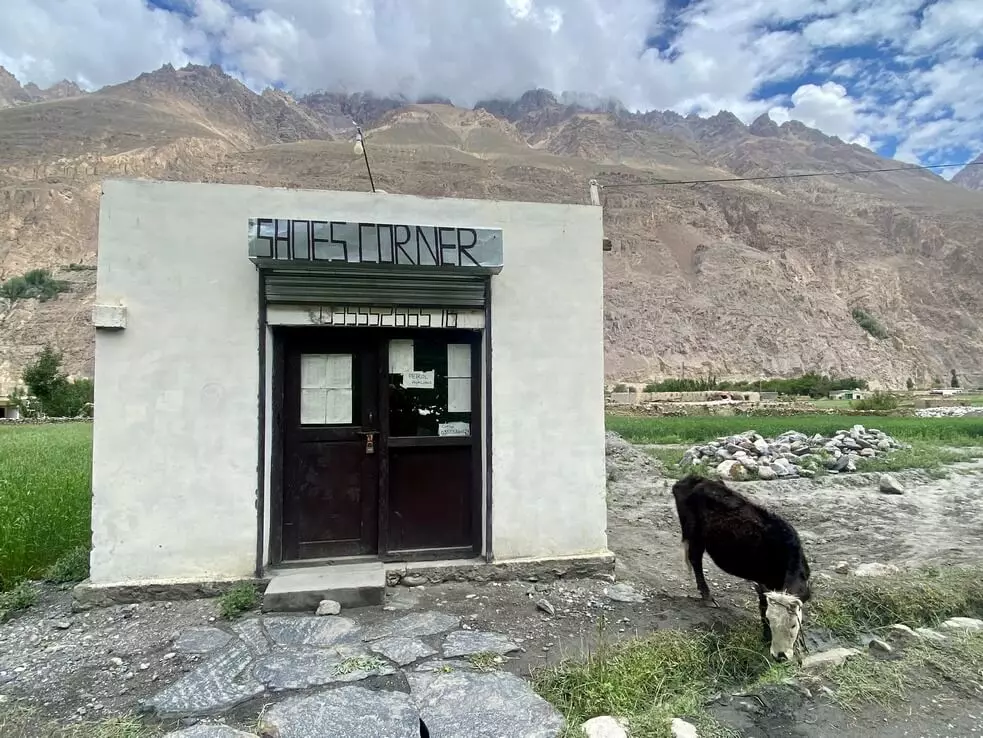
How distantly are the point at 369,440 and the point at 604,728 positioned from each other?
3.12m

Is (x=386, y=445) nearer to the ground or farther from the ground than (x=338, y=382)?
nearer to the ground

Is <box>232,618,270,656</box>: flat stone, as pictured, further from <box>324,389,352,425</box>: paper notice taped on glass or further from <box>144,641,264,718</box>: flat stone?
<box>324,389,352,425</box>: paper notice taped on glass

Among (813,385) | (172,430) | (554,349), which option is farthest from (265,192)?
(813,385)

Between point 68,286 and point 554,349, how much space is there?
2739 inches

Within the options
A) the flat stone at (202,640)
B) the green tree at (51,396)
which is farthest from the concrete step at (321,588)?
the green tree at (51,396)

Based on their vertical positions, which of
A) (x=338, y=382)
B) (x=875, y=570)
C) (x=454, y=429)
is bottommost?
(x=875, y=570)

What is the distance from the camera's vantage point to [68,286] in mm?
59375

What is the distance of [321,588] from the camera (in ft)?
15.4

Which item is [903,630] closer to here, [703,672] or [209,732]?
[703,672]

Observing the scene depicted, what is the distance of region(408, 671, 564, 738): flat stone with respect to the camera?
3117 mm

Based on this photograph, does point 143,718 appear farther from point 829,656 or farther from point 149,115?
point 149,115

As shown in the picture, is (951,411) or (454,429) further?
(951,411)

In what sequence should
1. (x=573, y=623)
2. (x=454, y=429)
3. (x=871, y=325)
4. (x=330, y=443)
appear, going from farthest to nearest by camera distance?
(x=871, y=325), (x=454, y=429), (x=330, y=443), (x=573, y=623)

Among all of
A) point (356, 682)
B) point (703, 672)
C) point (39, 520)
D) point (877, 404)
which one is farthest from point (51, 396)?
point (877, 404)
